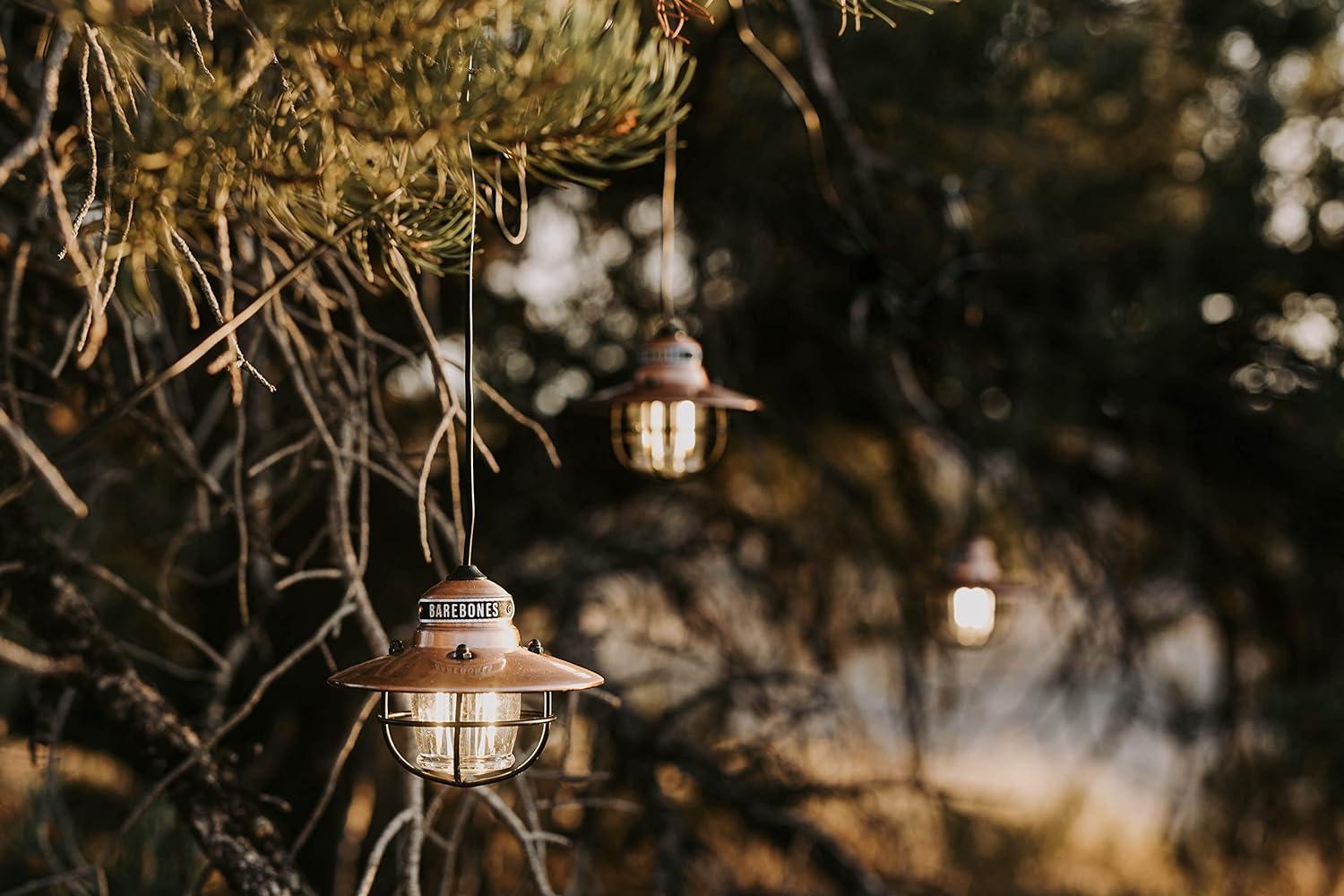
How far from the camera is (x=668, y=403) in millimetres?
2490

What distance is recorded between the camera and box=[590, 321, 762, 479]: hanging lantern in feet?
7.71

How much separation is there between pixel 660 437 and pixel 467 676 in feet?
3.94

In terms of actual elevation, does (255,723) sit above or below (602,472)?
below

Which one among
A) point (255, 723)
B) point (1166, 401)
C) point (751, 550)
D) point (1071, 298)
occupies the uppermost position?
point (1071, 298)

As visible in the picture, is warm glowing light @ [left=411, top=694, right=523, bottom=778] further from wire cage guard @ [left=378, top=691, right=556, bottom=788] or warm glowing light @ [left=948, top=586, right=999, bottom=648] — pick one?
warm glowing light @ [left=948, top=586, right=999, bottom=648]

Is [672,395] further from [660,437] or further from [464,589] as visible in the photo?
[464,589]

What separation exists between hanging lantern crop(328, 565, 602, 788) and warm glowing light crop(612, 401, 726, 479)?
0.96 metres

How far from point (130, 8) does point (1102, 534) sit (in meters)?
3.76

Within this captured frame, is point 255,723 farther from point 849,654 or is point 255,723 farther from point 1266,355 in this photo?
point 1266,355

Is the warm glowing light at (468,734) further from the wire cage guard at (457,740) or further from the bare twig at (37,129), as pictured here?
the bare twig at (37,129)

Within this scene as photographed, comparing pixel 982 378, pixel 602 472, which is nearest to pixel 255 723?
pixel 602 472

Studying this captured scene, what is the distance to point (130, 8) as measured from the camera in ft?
3.59

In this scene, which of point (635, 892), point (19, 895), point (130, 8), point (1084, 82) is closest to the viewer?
point (130, 8)

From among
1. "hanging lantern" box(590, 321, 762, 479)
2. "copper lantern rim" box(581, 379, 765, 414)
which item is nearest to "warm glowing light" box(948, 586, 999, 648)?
"hanging lantern" box(590, 321, 762, 479)
